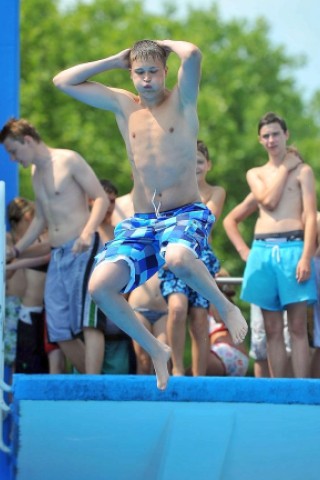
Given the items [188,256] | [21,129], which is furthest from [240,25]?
[188,256]

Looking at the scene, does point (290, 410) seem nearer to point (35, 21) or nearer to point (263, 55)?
point (35, 21)

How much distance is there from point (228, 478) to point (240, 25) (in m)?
33.1

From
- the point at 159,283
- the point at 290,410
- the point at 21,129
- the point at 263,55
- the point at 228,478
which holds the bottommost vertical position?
the point at 228,478

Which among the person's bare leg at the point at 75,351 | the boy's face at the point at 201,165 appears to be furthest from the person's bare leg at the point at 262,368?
the boy's face at the point at 201,165

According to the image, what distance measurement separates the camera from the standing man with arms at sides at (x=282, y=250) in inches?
312

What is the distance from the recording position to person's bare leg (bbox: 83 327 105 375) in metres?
8.20

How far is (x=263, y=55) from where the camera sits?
37.3m

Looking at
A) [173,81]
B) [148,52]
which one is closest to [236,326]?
[148,52]

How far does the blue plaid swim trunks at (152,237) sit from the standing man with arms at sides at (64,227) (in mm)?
1922

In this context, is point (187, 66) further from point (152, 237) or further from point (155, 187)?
point (152, 237)

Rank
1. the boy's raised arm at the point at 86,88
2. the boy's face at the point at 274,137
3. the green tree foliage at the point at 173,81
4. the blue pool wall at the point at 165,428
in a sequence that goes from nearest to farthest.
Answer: the boy's raised arm at the point at 86,88, the blue pool wall at the point at 165,428, the boy's face at the point at 274,137, the green tree foliage at the point at 173,81

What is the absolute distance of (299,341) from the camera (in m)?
7.85

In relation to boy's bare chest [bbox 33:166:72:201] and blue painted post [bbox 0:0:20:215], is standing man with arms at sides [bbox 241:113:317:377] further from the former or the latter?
blue painted post [bbox 0:0:20:215]

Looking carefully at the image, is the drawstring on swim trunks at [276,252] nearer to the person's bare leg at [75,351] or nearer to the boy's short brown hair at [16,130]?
the person's bare leg at [75,351]
